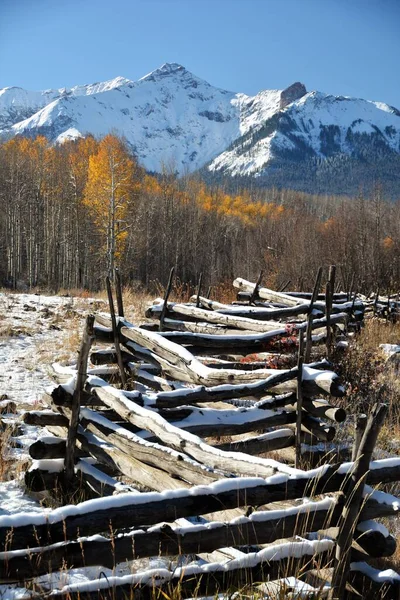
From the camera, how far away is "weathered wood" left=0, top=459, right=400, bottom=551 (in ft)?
7.48

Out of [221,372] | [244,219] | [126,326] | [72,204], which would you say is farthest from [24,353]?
[244,219]

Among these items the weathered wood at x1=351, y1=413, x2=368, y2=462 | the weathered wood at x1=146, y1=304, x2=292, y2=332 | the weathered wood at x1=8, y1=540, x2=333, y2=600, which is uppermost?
the weathered wood at x1=351, y1=413, x2=368, y2=462

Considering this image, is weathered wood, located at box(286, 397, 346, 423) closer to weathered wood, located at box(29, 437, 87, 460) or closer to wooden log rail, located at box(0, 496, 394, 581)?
wooden log rail, located at box(0, 496, 394, 581)

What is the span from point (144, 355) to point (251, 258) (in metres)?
30.6

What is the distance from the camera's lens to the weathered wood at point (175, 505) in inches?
89.8

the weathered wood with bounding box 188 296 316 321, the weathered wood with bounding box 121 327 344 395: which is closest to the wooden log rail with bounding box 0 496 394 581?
the weathered wood with bounding box 121 327 344 395

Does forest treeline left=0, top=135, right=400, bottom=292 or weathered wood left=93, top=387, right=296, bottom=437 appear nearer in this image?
weathered wood left=93, top=387, right=296, bottom=437

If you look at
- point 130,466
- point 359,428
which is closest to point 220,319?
point 130,466

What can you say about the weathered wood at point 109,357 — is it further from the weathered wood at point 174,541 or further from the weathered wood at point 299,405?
the weathered wood at point 174,541

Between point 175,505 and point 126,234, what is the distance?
30.4 m

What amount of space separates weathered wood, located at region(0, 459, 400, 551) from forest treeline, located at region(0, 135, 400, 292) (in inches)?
769

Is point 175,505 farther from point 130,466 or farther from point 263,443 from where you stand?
point 263,443

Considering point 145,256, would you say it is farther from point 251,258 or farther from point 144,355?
point 144,355

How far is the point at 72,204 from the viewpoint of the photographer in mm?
35312
